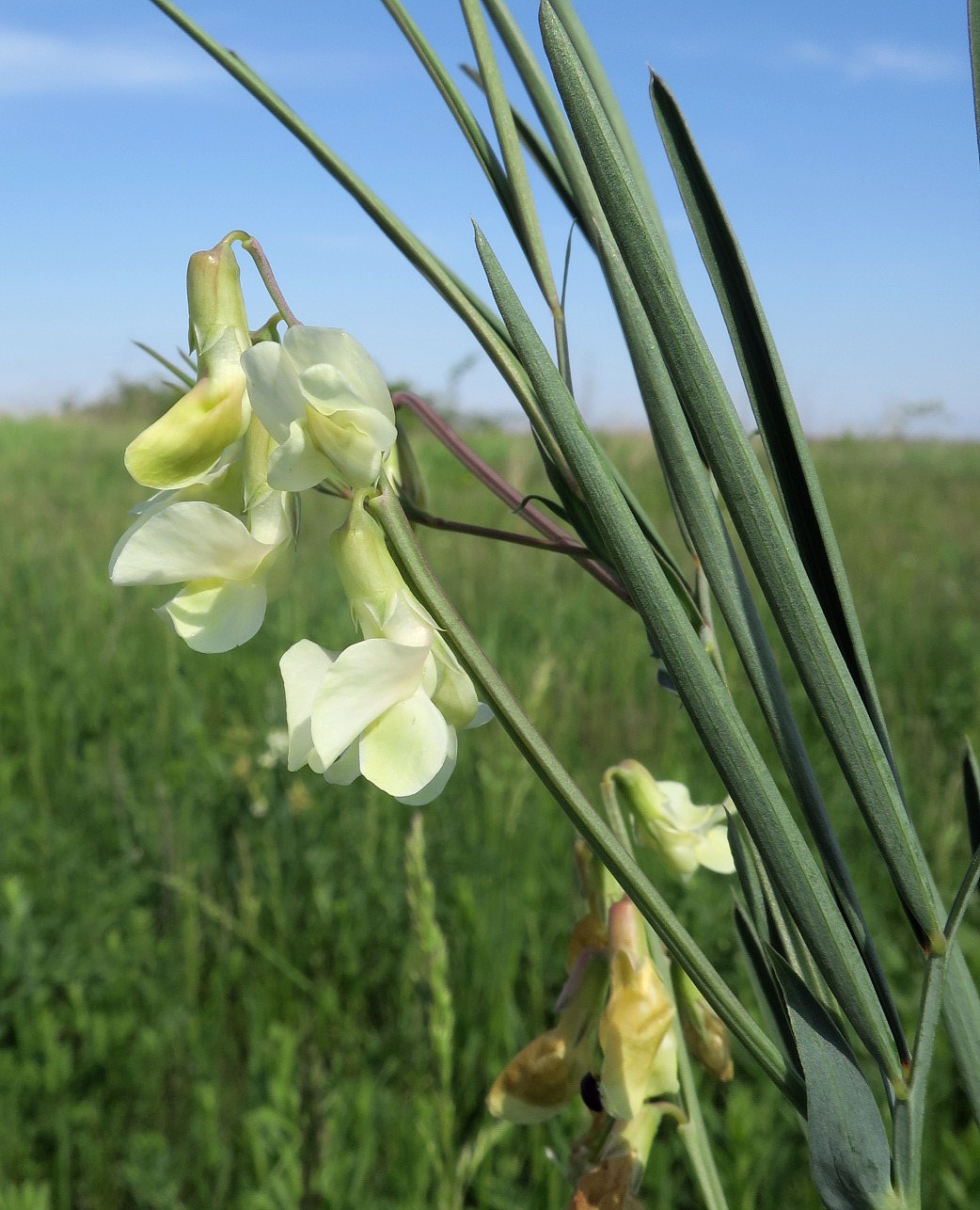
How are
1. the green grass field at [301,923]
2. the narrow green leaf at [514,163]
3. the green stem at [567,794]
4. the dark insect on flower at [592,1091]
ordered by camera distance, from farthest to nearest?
the green grass field at [301,923]
the dark insect on flower at [592,1091]
the narrow green leaf at [514,163]
the green stem at [567,794]

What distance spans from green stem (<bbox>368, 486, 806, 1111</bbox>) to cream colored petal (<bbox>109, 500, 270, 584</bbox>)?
0.20ft

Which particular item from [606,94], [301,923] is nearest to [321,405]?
[606,94]

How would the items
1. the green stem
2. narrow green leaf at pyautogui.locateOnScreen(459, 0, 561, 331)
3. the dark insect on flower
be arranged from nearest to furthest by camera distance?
1. the green stem
2. narrow green leaf at pyautogui.locateOnScreen(459, 0, 561, 331)
3. the dark insect on flower

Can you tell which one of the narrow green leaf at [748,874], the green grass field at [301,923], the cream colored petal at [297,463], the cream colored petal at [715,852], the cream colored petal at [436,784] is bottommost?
the green grass field at [301,923]

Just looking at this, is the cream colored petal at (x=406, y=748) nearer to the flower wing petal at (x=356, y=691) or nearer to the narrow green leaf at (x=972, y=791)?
the flower wing petal at (x=356, y=691)

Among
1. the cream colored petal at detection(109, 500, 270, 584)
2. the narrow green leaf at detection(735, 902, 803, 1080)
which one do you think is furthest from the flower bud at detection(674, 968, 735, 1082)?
the cream colored petal at detection(109, 500, 270, 584)

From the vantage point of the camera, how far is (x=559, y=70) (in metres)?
0.26

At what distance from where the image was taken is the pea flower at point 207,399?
0.34 meters

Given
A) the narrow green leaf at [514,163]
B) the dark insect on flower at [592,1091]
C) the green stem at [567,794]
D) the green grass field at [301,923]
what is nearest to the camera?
the green stem at [567,794]

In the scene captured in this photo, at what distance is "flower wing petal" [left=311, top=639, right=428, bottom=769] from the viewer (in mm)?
299

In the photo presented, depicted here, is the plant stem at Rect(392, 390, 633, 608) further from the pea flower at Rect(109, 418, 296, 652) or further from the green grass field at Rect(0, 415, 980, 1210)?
the green grass field at Rect(0, 415, 980, 1210)

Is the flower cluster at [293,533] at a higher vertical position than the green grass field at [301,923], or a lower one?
higher

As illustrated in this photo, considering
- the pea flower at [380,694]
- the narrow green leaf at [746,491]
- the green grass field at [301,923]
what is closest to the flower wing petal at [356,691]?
the pea flower at [380,694]

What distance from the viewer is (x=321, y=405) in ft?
0.98
